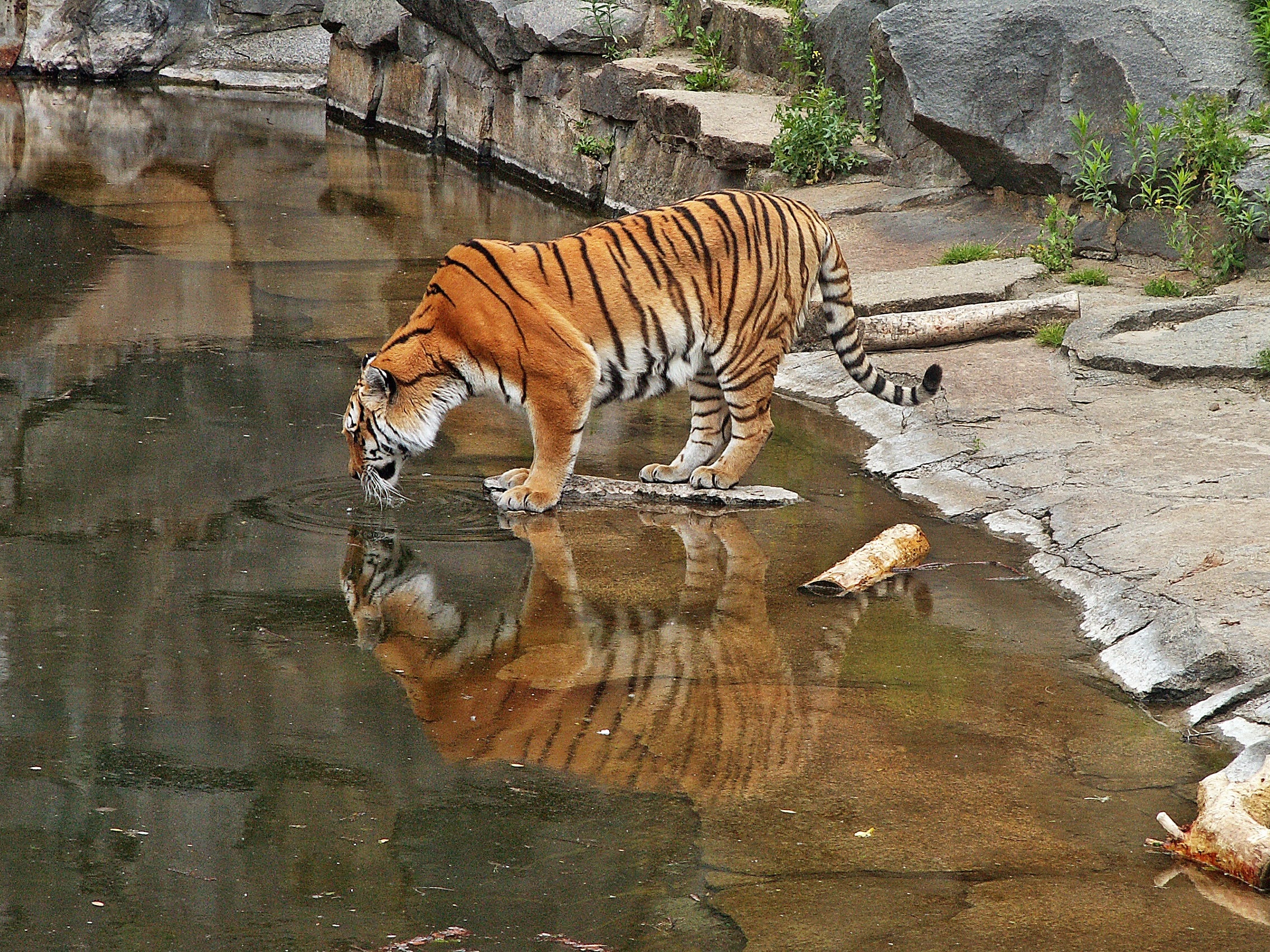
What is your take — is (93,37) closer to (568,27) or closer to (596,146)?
(568,27)

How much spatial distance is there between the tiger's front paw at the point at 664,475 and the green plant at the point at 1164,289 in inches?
123

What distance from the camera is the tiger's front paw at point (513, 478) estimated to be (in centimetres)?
575

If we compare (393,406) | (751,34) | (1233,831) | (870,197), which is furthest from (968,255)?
(1233,831)

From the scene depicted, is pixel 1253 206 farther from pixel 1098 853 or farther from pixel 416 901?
pixel 416 901

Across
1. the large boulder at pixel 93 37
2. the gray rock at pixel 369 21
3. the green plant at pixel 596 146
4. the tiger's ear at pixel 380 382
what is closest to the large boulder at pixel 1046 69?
the green plant at pixel 596 146

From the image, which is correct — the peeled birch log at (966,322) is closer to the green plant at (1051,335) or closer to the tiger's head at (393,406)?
the green plant at (1051,335)

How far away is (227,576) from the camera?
4773 millimetres

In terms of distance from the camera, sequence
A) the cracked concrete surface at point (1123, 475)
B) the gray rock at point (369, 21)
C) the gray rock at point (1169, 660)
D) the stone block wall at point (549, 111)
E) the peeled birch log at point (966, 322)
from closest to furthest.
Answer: the gray rock at point (1169, 660) < the cracked concrete surface at point (1123, 475) < the peeled birch log at point (966, 322) < the stone block wall at point (549, 111) < the gray rock at point (369, 21)

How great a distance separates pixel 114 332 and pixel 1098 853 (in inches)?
238

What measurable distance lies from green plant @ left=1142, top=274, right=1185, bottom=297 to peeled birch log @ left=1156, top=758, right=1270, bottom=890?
4.76 m

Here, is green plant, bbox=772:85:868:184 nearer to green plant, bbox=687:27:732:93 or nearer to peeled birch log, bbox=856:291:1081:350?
green plant, bbox=687:27:732:93

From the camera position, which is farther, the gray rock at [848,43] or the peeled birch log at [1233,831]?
the gray rock at [848,43]

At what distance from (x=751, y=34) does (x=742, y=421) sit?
770cm

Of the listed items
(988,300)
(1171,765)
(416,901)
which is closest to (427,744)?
(416,901)
